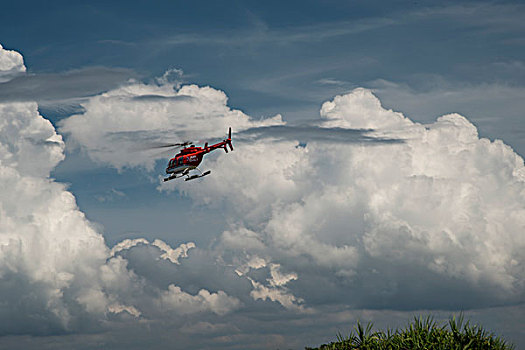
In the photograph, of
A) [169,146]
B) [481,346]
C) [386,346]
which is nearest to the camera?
[481,346]

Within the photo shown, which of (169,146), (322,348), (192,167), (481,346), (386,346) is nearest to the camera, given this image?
(481,346)

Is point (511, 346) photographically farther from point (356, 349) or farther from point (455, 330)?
point (356, 349)

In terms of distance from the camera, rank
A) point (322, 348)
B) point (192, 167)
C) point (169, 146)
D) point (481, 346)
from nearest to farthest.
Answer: point (481, 346) < point (322, 348) < point (192, 167) < point (169, 146)

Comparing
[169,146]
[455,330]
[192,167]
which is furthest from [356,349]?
[169,146]

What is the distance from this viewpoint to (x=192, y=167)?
98.4 meters

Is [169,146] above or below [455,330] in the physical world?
above

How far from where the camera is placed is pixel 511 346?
61094mm

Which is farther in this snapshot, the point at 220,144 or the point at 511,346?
the point at 220,144

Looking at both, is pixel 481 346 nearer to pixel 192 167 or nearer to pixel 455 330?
pixel 455 330

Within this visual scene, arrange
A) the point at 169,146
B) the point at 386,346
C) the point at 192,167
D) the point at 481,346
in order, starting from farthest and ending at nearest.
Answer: the point at 169,146 → the point at 192,167 → the point at 386,346 → the point at 481,346

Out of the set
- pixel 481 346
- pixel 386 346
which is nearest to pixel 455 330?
pixel 481 346

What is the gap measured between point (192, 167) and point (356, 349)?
40.5 metres

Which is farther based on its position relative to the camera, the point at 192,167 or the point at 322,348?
the point at 192,167

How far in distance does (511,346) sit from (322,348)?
1797cm
